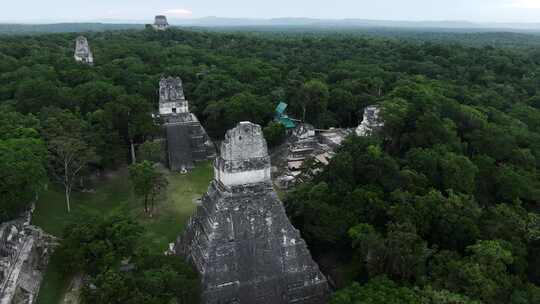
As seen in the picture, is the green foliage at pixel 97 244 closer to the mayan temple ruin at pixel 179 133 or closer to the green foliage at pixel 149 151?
the green foliage at pixel 149 151

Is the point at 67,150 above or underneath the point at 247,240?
above

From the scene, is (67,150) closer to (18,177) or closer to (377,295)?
(18,177)

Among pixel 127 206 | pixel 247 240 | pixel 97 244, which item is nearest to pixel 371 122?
pixel 127 206

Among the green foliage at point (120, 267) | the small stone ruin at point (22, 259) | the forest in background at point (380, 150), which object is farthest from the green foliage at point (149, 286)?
the forest in background at point (380, 150)

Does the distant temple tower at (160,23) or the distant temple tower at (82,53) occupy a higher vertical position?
the distant temple tower at (160,23)

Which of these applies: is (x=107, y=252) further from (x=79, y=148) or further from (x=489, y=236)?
(x=489, y=236)

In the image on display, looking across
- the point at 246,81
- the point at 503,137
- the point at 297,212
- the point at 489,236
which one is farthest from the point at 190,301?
the point at 246,81
